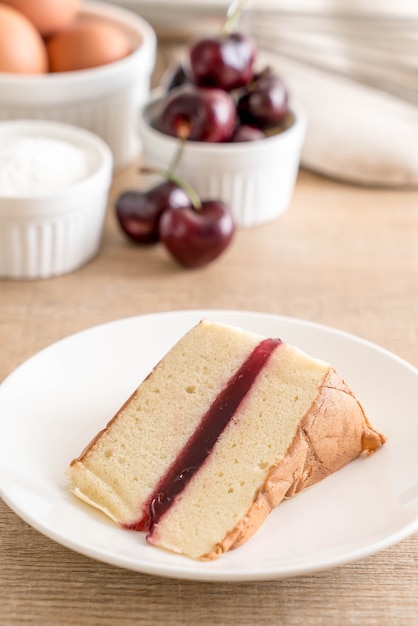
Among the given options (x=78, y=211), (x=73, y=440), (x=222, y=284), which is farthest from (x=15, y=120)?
(x=73, y=440)

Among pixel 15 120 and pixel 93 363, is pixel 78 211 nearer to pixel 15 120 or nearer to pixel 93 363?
pixel 15 120

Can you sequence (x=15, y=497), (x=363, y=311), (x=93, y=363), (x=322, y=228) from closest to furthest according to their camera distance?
(x=15, y=497) → (x=93, y=363) → (x=363, y=311) → (x=322, y=228)

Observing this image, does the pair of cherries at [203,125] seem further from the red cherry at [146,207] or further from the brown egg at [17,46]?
the brown egg at [17,46]

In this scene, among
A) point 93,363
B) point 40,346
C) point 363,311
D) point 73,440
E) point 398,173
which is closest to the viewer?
point 73,440

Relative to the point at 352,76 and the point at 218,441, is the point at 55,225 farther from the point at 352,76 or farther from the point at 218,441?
the point at 352,76

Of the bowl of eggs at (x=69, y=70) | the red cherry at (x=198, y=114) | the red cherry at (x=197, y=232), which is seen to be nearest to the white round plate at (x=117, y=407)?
the red cherry at (x=197, y=232)

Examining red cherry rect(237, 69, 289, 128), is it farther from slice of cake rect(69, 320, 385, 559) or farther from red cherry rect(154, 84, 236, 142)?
slice of cake rect(69, 320, 385, 559)
